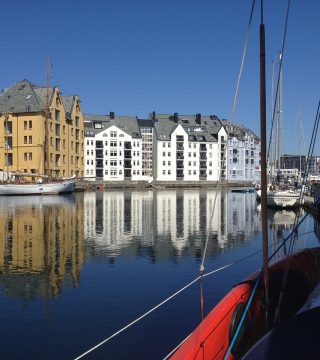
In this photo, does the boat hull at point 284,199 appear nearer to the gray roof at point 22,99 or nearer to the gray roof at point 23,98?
the gray roof at point 23,98

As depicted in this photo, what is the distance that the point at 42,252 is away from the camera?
24438 mm

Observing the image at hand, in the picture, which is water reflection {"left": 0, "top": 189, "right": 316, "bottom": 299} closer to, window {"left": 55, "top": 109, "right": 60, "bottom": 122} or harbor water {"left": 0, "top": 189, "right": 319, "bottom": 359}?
harbor water {"left": 0, "top": 189, "right": 319, "bottom": 359}

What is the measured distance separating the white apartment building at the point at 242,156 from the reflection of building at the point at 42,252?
12486 centimetres

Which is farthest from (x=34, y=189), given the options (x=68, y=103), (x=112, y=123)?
(x=112, y=123)

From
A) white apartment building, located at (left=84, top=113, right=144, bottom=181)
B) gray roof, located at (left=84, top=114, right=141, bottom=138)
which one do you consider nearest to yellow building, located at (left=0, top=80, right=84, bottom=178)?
white apartment building, located at (left=84, top=113, right=144, bottom=181)

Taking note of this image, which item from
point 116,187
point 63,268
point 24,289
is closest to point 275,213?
point 63,268

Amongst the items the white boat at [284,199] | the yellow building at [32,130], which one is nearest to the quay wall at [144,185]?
the yellow building at [32,130]

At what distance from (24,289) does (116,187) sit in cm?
11738

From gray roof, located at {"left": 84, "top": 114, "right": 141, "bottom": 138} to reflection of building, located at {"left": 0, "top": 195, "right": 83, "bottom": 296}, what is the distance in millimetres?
105102

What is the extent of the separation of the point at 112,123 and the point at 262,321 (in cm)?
14075

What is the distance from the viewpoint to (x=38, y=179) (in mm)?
94812

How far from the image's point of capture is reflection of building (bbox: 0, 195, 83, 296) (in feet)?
59.6

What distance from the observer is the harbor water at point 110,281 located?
11.4 meters

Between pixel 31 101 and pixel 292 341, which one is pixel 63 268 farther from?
pixel 31 101
